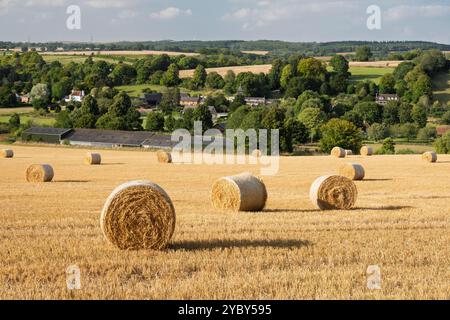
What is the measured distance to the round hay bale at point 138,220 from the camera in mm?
11719

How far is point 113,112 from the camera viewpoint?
84.6 m

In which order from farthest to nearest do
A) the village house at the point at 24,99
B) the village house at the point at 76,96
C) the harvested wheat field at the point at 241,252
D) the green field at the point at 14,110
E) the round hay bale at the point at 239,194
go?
1. the village house at the point at 76,96
2. the village house at the point at 24,99
3. the green field at the point at 14,110
4. the round hay bale at the point at 239,194
5. the harvested wheat field at the point at 241,252

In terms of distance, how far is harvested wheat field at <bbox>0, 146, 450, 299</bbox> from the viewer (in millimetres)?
9148

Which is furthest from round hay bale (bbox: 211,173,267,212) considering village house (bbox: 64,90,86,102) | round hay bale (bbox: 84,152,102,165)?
village house (bbox: 64,90,86,102)

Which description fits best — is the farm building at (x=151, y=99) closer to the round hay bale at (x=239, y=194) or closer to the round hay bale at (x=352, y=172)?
the round hay bale at (x=352, y=172)

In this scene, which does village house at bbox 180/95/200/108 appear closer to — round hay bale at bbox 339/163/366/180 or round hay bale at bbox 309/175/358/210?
round hay bale at bbox 339/163/366/180

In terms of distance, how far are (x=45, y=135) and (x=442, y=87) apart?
5923 centimetres

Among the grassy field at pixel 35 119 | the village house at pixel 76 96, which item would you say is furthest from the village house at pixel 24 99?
the grassy field at pixel 35 119

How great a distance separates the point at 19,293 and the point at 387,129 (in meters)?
73.6

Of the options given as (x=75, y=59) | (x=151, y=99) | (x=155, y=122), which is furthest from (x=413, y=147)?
(x=75, y=59)

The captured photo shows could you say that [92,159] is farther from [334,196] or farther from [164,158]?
[334,196]

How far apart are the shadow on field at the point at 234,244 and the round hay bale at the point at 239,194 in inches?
189

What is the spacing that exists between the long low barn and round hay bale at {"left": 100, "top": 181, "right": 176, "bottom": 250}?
55.4 metres

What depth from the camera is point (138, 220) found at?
11.9 metres
